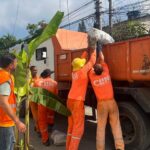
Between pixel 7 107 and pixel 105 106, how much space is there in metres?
2.46

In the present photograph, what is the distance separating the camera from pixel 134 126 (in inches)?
252

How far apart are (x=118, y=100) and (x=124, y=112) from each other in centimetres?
33

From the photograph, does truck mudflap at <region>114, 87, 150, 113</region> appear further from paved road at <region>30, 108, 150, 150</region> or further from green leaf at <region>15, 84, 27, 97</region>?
green leaf at <region>15, 84, 27, 97</region>

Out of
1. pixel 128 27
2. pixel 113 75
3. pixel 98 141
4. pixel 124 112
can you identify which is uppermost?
pixel 128 27

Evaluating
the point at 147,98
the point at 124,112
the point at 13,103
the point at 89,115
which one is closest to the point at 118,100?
the point at 124,112

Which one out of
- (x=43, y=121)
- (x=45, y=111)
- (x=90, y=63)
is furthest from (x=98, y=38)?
(x=43, y=121)

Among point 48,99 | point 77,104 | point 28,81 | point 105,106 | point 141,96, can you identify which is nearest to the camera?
point 28,81

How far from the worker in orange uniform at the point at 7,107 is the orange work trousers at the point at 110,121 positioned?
6.93 feet

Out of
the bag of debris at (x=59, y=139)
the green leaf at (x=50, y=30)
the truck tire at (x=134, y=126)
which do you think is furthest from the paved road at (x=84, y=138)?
the green leaf at (x=50, y=30)

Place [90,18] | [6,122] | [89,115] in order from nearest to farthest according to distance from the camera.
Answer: [6,122], [89,115], [90,18]

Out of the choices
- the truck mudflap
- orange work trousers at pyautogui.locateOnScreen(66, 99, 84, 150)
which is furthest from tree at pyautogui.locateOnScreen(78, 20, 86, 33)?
the truck mudflap

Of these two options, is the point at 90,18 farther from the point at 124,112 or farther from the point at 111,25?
the point at 124,112

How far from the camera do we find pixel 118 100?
6883 mm

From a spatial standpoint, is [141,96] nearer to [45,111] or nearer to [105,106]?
[105,106]
